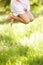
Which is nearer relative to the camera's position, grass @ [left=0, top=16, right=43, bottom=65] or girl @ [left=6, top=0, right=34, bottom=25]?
grass @ [left=0, top=16, right=43, bottom=65]

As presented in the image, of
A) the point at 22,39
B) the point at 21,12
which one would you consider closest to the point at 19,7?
the point at 21,12

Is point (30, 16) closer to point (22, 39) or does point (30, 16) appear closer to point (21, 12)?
point (21, 12)

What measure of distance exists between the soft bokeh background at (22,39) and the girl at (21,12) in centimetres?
3

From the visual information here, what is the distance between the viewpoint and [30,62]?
4.00ft

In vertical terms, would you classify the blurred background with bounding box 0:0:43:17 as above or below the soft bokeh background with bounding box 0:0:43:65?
above

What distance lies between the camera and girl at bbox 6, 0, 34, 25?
1.36 meters

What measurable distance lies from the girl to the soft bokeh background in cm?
3

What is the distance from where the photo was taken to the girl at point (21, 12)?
4.47 ft

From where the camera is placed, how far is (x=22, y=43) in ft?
4.24

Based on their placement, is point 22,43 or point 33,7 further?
point 33,7

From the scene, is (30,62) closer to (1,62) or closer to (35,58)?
(35,58)

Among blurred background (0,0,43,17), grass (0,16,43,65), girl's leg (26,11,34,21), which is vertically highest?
blurred background (0,0,43,17)

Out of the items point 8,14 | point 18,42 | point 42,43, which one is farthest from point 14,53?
point 8,14

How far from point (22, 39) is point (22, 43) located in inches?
1.2
